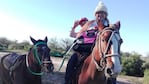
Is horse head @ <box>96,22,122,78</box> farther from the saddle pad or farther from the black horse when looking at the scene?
the saddle pad

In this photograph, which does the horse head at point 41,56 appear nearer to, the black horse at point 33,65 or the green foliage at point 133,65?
the black horse at point 33,65

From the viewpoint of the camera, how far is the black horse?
7.59 metres

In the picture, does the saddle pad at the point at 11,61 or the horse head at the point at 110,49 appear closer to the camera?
the horse head at the point at 110,49

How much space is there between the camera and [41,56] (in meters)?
7.65

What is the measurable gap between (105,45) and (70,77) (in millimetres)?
1802

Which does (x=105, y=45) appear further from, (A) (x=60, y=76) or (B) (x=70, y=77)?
(A) (x=60, y=76)

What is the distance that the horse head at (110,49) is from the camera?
4875mm

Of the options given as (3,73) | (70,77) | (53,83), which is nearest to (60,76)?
(53,83)

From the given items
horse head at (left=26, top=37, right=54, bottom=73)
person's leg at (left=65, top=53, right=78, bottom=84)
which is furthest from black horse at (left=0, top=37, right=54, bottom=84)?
person's leg at (left=65, top=53, right=78, bottom=84)

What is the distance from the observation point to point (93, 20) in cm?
662

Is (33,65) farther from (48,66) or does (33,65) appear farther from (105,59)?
(105,59)

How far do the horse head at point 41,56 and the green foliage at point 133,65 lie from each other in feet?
58.3

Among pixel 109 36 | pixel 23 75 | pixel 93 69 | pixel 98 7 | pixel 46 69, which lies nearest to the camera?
pixel 109 36

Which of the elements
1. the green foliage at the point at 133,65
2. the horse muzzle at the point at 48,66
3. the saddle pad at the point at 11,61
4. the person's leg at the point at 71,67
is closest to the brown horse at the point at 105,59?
the person's leg at the point at 71,67
